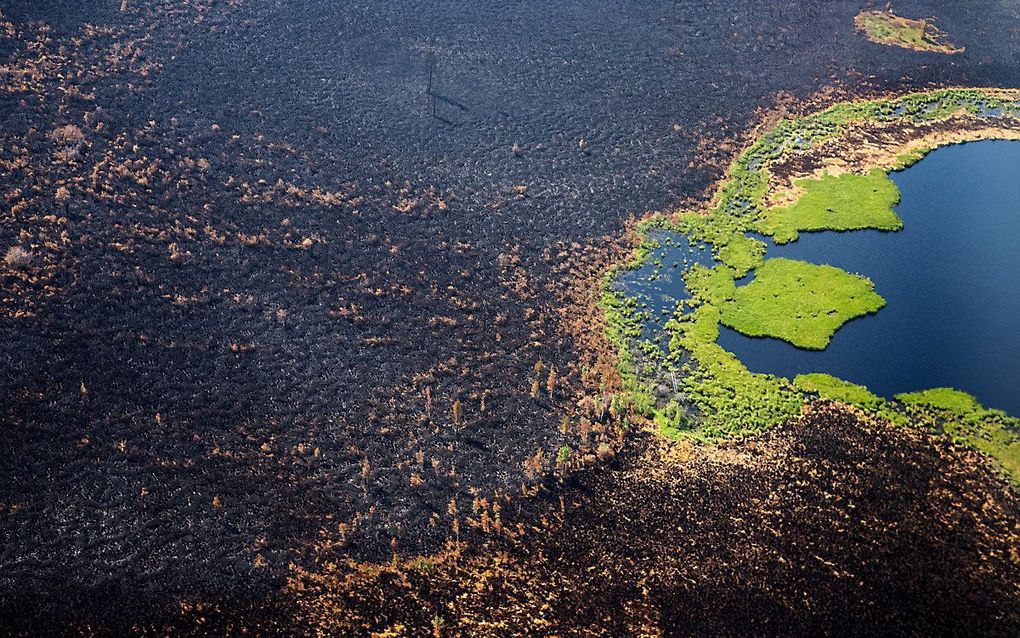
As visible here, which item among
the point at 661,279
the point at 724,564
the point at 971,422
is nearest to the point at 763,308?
the point at 661,279

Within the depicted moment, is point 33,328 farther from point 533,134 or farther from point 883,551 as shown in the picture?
point 883,551

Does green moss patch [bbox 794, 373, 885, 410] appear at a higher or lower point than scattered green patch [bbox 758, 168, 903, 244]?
lower

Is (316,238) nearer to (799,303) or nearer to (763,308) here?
(763,308)

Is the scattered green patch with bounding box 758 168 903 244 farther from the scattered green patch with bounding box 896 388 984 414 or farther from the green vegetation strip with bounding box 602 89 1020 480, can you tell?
the scattered green patch with bounding box 896 388 984 414

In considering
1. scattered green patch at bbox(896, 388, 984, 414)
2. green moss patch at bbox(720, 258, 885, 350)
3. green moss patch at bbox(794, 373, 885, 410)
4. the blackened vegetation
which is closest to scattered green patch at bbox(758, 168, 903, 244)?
green moss patch at bbox(720, 258, 885, 350)

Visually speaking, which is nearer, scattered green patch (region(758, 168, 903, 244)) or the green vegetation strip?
the green vegetation strip

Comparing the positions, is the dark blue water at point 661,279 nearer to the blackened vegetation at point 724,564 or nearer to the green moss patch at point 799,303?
the green moss patch at point 799,303

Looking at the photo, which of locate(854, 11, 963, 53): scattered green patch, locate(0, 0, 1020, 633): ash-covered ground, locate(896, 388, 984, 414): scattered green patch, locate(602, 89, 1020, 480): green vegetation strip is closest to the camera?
locate(0, 0, 1020, 633): ash-covered ground
